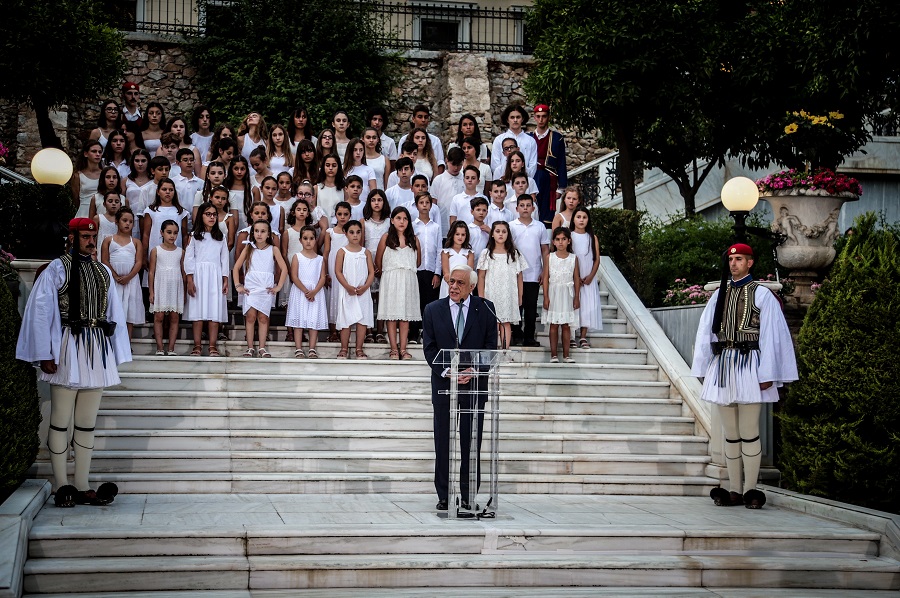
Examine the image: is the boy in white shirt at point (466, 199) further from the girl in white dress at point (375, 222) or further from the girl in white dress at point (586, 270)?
the girl in white dress at point (586, 270)

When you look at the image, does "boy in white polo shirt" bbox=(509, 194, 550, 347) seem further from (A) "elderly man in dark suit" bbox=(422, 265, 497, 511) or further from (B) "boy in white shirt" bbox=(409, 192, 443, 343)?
(A) "elderly man in dark suit" bbox=(422, 265, 497, 511)

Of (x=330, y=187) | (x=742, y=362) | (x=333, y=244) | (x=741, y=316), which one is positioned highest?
(x=330, y=187)

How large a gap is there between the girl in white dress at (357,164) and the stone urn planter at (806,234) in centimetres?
528

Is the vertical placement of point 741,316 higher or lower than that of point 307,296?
lower

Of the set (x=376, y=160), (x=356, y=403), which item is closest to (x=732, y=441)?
(x=356, y=403)

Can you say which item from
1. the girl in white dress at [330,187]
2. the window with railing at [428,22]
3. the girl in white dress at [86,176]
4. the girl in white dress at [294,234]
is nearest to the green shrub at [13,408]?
the girl in white dress at [294,234]

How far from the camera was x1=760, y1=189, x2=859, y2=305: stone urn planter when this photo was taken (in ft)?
39.9

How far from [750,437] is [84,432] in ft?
19.0

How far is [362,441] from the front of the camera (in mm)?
10984

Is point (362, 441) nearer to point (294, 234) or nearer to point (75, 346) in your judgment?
point (75, 346)

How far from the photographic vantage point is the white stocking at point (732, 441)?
10133 millimetres

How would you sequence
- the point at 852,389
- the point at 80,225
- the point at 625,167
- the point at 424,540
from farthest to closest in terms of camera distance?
the point at 625,167
the point at 852,389
the point at 80,225
the point at 424,540

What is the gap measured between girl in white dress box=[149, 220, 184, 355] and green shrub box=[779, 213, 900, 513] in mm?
6537

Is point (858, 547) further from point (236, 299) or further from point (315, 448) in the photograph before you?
point (236, 299)
